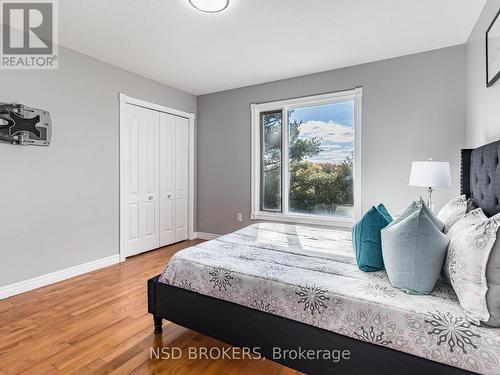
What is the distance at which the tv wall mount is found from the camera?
257cm

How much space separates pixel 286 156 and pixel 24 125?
3128 millimetres

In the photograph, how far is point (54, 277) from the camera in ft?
9.84

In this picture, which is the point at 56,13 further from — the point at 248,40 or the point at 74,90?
the point at 248,40

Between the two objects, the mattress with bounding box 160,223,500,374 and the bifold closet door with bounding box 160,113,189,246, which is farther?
the bifold closet door with bounding box 160,113,189,246

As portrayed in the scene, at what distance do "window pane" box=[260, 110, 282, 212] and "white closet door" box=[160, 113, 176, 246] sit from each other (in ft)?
4.80

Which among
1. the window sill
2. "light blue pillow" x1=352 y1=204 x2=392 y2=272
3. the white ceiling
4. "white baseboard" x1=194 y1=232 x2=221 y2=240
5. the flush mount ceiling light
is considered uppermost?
the white ceiling

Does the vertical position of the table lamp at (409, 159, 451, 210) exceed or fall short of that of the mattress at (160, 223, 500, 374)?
it exceeds it

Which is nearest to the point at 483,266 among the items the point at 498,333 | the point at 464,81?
the point at 498,333

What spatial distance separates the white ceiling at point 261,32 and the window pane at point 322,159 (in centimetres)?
65

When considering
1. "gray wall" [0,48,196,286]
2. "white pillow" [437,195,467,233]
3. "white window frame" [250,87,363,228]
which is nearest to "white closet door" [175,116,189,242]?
"gray wall" [0,48,196,286]

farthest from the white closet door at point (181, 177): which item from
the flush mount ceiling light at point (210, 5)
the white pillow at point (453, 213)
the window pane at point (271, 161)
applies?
the white pillow at point (453, 213)

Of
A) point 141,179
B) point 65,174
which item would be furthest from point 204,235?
point 65,174

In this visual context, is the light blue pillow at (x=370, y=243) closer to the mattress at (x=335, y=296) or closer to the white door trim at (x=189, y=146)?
the mattress at (x=335, y=296)

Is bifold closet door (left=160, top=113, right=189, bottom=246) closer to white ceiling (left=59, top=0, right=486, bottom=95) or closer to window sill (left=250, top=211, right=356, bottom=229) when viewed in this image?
white ceiling (left=59, top=0, right=486, bottom=95)
